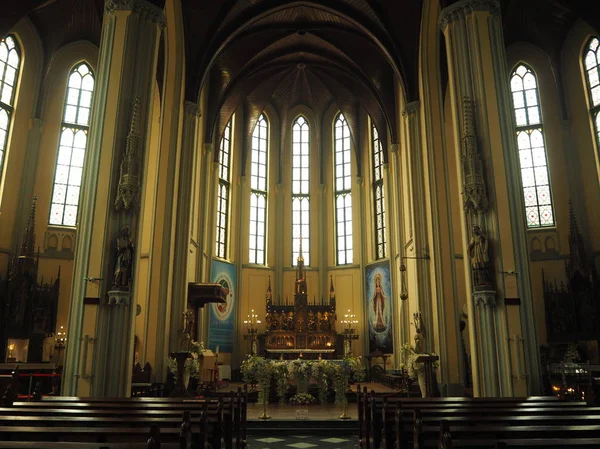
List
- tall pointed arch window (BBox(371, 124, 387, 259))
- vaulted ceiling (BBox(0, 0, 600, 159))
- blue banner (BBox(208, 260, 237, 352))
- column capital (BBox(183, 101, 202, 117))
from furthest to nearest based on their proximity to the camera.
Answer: tall pointed arch window (BBox(371, 124, 387, 259))
blue banner (BBox(208, 260, 237, 352))
column capital (BBox(183, 101, 202, 117))
vaulted ceiling (BBox(0, 0, 600, 159))

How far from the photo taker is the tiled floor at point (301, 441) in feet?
34.2

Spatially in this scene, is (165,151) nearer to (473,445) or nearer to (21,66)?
(21,66)

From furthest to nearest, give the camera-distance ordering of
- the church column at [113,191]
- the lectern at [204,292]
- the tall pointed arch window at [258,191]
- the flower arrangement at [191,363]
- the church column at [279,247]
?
the tall pointed arch window at [258,191]
the church column at [279,247]
the lectern at [204,292]
the flower arrangement at [191,363]
the church column at [113,191]

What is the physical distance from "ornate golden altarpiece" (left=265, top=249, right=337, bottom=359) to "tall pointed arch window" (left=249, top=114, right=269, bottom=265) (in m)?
3.23

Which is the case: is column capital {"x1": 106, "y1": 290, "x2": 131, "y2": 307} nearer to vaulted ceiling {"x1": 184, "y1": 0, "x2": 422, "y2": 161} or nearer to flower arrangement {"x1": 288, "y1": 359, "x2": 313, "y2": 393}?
flower arrangement {"x1": 288, "y1": 359, "x2": 313, "y2": 393}

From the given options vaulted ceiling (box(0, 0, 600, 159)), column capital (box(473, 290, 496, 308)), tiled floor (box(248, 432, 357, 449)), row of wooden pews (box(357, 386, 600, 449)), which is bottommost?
tiled floor (box(248, 432, 357, 449))

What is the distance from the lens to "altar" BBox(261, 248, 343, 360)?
85.0 feet

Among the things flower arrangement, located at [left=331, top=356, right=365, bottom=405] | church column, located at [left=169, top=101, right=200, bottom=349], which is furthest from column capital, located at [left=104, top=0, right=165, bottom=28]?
flower arrangement, located at [left=331, top=356, right=365, bottom=405]

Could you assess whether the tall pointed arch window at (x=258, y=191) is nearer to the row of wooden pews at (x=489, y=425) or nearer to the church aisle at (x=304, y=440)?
the church aisle at (x=304, y=440)

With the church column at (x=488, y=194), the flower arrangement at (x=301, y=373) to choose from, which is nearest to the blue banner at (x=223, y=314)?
the flower arrangement at (x=301, y=373)

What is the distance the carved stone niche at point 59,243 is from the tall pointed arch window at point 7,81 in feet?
9.58

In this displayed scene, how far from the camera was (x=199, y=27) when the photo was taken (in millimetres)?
20391

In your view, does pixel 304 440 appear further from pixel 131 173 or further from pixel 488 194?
pixel 131 173

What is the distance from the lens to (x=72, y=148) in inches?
Result: 851
